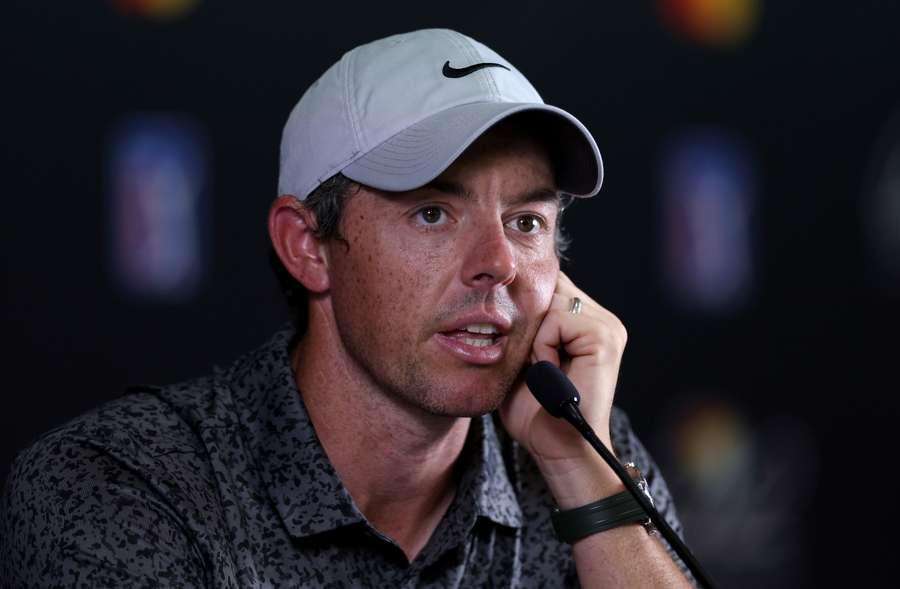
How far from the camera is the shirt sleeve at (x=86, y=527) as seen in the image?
1353mm

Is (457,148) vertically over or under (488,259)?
over

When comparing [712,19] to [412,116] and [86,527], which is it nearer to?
[412,116]

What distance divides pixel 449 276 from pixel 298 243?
0.26 meters

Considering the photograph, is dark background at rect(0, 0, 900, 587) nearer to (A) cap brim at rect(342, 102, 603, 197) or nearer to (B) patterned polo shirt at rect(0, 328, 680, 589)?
(B) patterned polo shirt at rect(0, 328, 680, 589)

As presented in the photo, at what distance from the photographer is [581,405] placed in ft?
5.51

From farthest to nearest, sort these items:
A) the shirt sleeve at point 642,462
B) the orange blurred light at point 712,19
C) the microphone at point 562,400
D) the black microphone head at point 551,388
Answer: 1. the orange blurred light at point 712,19
2. the shirt sleeve at point 642,462
3. the black microphone head at point 551,388
4. the microphone at point 562,400

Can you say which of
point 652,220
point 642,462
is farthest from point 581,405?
point 652,220

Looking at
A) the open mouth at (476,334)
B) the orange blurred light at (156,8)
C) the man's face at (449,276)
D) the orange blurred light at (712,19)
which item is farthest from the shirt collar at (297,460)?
the orange blurred light at (712,19)

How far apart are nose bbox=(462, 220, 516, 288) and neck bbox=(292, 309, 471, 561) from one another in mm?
194

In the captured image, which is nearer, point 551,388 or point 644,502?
point 644,502

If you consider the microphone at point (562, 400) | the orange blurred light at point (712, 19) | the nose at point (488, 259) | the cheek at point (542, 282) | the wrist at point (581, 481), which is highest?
the orange blurred light at point (712, 19)

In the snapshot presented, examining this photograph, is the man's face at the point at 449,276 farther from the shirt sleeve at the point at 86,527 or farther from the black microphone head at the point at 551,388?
the shirt sleeve at the point at 86,527

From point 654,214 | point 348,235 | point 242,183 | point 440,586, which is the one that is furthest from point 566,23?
point 440,586

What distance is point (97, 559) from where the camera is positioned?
1.35 m
